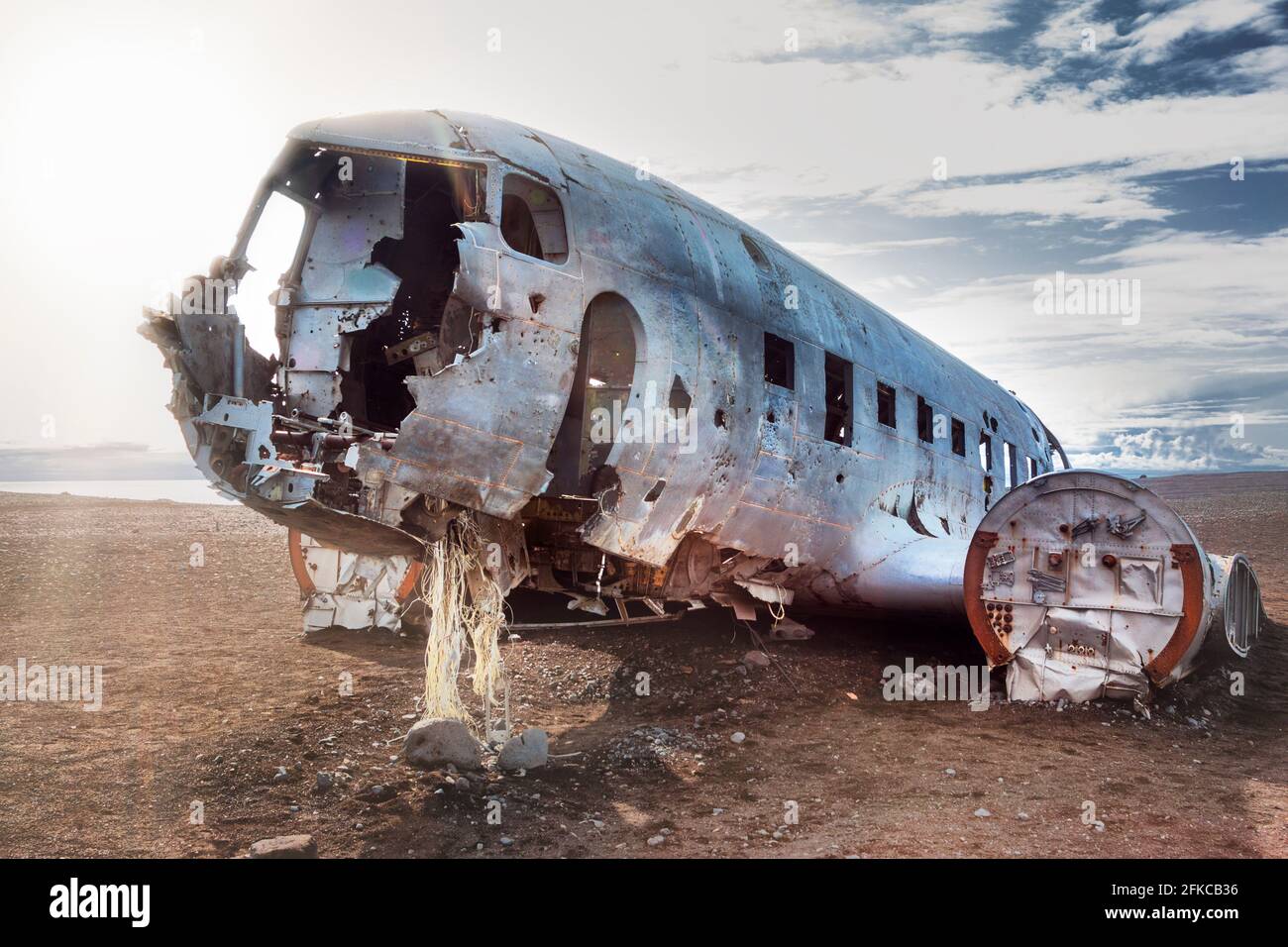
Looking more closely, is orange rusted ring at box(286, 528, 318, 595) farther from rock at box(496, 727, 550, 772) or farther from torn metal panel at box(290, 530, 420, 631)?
rock at box(496, 727, 550, 772)

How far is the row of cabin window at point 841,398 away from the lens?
9.85 m

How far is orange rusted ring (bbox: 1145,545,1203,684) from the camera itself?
8984mm

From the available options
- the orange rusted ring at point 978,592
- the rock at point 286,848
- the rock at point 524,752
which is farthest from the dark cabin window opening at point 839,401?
the rock at point 286,848

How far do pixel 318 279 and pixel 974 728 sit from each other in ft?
24.1

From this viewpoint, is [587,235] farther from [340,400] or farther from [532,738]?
[532,738]

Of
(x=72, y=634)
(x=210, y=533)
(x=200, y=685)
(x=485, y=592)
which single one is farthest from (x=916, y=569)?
(x=210, y=533)

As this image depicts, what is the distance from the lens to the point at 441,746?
767 centimetres

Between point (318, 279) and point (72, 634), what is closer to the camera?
point (318, 279)

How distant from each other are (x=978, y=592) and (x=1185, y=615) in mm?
1858

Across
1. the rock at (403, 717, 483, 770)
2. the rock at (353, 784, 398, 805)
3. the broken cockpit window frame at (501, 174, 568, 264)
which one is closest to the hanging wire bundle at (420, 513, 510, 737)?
the rock at (403, 717, 483, 770)

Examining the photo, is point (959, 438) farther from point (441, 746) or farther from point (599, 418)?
point (441, 746)

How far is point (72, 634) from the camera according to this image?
13.0 m

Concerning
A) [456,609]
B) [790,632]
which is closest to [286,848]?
[456,609]
